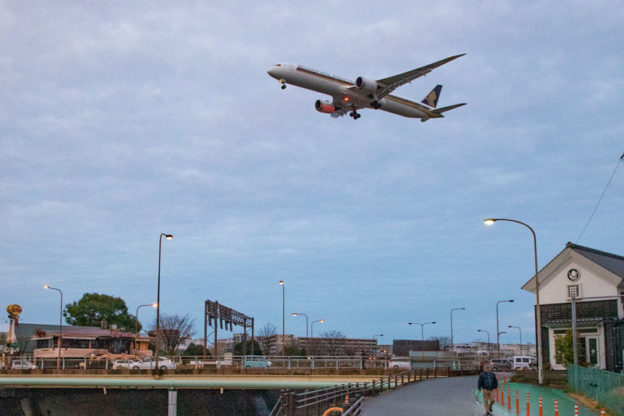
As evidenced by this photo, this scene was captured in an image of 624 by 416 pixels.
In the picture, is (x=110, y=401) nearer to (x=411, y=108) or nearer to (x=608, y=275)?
(x=411, y=108)

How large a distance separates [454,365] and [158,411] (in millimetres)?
25941

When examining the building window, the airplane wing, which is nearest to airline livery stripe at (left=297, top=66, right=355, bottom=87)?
the airplane wing

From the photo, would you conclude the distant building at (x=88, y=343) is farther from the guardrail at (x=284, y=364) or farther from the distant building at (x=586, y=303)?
the distant building at (x=586, y=303)

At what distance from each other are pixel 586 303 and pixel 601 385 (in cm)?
2384

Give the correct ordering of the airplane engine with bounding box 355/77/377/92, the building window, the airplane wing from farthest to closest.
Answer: the building window
the airplane wing
the airplane engine with bounding box 355/77/377/92

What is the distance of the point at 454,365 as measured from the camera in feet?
194

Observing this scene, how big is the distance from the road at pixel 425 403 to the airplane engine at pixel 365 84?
16925mm

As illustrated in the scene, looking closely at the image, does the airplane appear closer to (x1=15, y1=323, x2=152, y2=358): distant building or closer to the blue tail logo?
the blue tail logo

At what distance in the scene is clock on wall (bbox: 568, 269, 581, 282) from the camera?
154 feet

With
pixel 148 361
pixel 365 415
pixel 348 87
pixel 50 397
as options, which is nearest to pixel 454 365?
pixel 148 361

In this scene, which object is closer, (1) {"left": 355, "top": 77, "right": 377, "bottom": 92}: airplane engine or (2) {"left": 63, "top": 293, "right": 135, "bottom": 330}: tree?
(1) {"left": 355, "top": 77, "right": 377, "bottom": 92}: airplane engine

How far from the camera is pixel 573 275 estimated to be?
47.3 meters

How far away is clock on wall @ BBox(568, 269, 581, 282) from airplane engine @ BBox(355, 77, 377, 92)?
20.7 metres

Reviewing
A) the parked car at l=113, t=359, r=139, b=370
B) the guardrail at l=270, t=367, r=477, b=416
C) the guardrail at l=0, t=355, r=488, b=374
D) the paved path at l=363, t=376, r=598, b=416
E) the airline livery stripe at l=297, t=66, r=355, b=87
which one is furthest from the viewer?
the parked car at l=113, t=359, r=139, b=370
